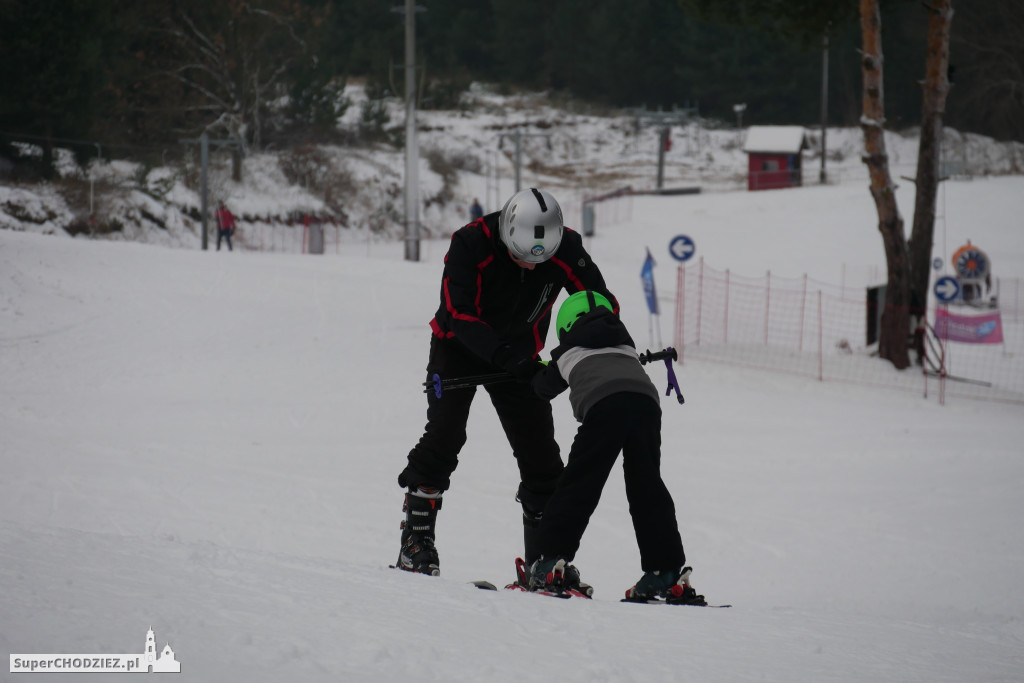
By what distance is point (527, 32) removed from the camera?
72375 millimetres

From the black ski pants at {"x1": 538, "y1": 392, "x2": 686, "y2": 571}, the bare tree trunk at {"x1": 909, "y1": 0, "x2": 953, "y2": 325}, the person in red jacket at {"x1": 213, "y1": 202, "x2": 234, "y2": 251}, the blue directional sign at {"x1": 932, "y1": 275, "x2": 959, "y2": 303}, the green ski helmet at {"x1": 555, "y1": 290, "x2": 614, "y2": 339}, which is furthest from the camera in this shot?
the person in red jacket at {"x1": 213, "y1": 202, "x2": 234, "y2": 251}

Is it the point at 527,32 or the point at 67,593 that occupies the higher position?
the point at 527,32

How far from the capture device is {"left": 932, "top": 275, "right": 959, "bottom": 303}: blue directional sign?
58.0ft

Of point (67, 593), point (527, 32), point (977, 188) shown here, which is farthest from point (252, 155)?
point (67, 593)

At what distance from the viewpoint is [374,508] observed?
7332 mm

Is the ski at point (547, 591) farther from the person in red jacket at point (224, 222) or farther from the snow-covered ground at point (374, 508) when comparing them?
the person in red jacket at point (224, 222)

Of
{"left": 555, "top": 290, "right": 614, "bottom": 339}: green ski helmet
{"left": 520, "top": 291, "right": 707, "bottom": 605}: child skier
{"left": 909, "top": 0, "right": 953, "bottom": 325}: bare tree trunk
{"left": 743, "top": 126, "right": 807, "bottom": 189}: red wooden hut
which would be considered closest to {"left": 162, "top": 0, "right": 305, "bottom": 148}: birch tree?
{"left": 743, "top": 126, "right": 807, "bottom": 189}: red wooden hut

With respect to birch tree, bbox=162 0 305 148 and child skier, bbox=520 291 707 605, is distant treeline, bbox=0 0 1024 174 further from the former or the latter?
child skier, bbox=520 291 707 605

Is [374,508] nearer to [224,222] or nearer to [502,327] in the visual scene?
[502,327]

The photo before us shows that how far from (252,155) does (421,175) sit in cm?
794

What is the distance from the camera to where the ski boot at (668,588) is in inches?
169

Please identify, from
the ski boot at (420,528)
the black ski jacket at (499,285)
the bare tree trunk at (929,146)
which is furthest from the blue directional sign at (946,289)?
the ski boot at (420,528)

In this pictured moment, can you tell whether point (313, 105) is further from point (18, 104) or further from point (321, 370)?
point (321, 370)

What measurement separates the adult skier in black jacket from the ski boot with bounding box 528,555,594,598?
27cm
